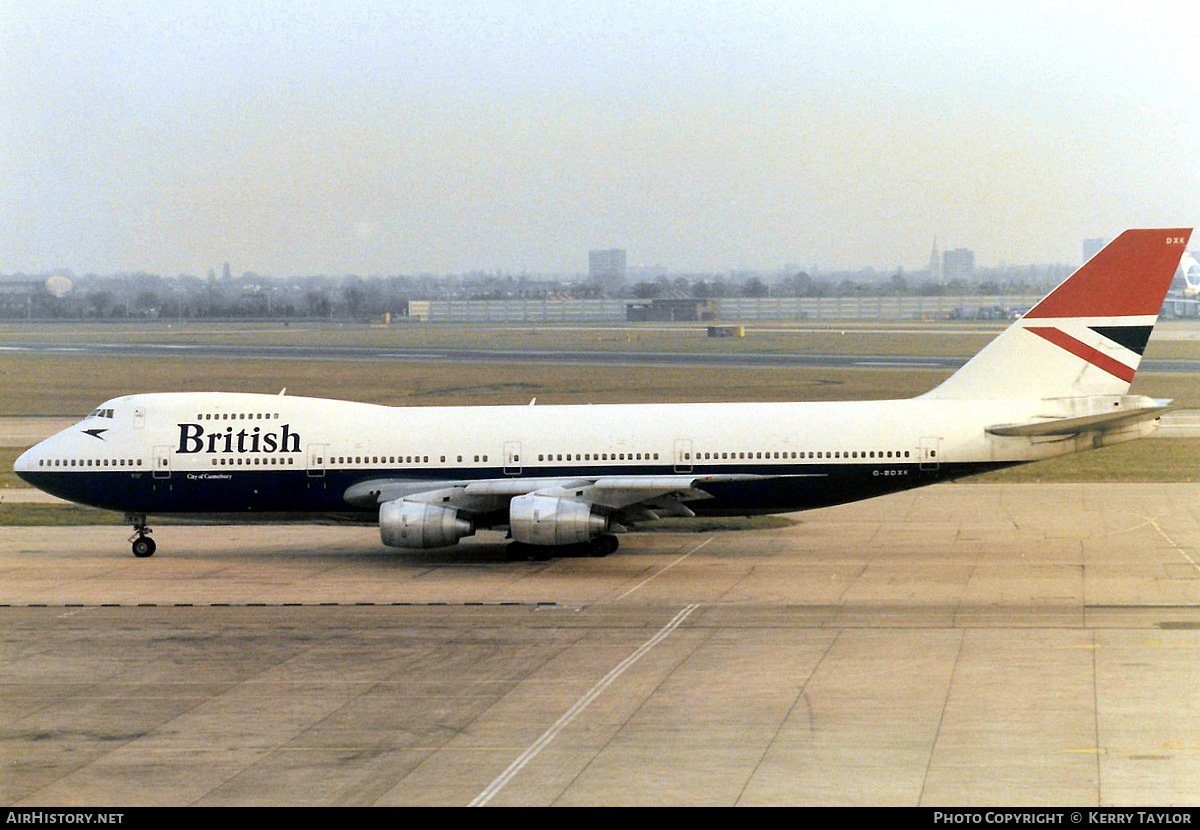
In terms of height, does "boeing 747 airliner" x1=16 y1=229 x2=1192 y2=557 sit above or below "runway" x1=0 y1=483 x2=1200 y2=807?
above

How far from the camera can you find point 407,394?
74.9 metres

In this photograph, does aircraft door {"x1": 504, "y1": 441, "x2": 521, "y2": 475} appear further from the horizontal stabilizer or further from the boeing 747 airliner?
the horizontal stabilizer

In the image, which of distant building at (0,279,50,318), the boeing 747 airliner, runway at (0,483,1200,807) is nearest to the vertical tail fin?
the boeing 747 airliner

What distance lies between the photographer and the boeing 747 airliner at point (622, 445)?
33.6 m

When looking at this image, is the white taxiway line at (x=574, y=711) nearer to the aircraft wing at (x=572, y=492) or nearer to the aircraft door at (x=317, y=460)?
the aircraft wing at (x=572, y=492)

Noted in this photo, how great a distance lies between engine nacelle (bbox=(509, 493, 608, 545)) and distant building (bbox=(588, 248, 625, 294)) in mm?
63038

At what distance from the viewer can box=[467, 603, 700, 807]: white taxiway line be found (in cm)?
1700

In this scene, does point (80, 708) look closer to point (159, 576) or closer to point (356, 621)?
point (356, 621)

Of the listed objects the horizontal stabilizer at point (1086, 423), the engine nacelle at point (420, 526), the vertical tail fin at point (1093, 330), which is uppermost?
the vertical tail fin at point (1093, 330)

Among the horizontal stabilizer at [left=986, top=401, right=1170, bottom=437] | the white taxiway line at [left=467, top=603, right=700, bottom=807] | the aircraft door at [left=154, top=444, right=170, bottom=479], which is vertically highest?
the horizontal stabilizer at [left=986, top=401, right=1170, bottom=437]

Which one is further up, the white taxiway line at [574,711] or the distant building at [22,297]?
the distant building at [22,297]

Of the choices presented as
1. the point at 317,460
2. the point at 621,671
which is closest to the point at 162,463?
the point at 317,460

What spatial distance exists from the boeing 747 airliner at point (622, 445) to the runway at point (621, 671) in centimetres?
149

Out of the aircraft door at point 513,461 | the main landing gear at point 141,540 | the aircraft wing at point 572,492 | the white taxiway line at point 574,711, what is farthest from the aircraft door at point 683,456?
the main landing gear at point 141,540
